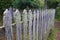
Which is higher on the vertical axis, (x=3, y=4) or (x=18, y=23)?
(x=3, y=4)

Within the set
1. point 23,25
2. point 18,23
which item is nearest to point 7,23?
point 18,23

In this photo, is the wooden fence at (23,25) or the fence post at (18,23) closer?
the wooden fence at (23,25)

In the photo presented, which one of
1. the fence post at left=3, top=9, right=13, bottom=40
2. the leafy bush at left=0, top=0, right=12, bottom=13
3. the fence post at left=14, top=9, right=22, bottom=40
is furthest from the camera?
the leafy bush at left=0, top=0, right=12, bottom=13

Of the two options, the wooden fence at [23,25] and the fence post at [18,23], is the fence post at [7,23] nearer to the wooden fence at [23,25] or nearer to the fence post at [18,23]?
the wooden fence at [23,25]

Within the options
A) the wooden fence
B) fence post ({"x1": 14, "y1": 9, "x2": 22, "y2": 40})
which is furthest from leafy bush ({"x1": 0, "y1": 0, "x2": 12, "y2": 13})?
fence post ({"x1": 14, "y1": 9, "x2": 22, "y2": 40})

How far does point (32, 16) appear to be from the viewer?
200 inches

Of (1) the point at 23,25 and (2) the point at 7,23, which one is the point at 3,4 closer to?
(1) the point at 23,25

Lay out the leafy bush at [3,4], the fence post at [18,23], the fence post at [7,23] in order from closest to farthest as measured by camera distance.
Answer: the fence post at [7,23]
the fence post at [18,23]
the leafy bush at [3,4]

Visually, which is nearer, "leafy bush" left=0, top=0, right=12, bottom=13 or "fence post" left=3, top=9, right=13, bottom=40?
"fence post" left=3, top=9, right=13, bottom=40

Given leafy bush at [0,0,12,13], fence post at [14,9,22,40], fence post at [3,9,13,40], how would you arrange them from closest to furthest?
fence post at [3,9,13,40] < fence post at [14,9,22,40] < leafy bush at [0,0,12,13]

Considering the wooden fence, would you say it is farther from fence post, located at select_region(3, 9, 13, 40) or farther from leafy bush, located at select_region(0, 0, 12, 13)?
leafy bush, located at select_region(0, 0, 12, 13)

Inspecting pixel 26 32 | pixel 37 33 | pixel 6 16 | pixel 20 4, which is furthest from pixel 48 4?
pixel 6 16

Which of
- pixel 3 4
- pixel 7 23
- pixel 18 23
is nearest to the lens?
pixel 7 23

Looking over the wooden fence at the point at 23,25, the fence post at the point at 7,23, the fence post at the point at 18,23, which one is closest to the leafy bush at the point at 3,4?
the wooden fence at the point at 23,25
